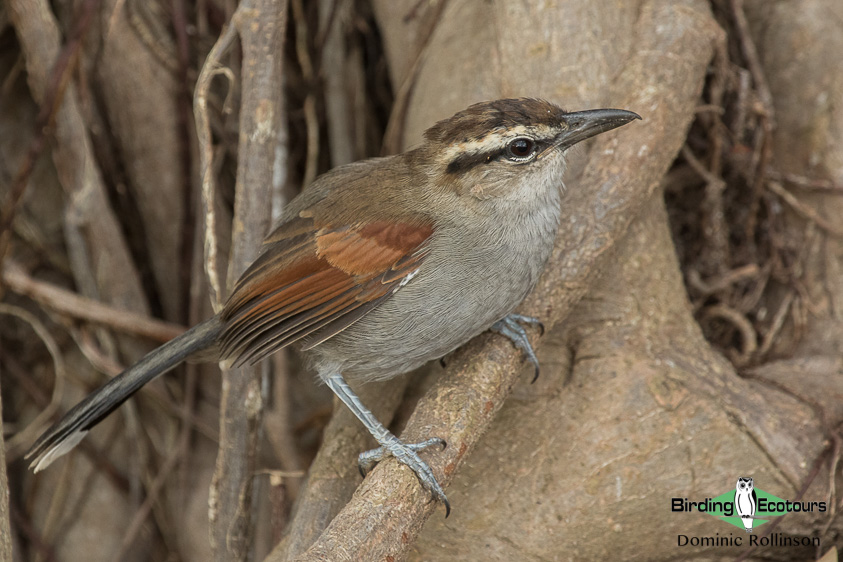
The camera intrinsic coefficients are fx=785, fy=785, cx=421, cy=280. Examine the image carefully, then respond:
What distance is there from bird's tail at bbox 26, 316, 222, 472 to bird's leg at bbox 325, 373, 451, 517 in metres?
0.49

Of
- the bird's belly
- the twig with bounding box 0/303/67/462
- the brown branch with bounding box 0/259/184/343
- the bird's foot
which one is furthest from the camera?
the twig with bounding box 0/303/67/462

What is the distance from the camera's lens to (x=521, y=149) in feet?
8.34

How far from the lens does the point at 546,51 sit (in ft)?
10.8

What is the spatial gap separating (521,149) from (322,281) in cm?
78

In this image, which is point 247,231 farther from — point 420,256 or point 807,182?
point 807,182

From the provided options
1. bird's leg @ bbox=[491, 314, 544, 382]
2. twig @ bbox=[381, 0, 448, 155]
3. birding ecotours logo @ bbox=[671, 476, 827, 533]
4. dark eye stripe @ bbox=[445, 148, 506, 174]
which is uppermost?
twig @ bbox=[381, 0, 448, 155]

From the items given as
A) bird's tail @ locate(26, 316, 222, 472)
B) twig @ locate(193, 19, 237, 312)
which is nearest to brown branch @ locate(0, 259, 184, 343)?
twig @ locate(193, 19, 237, 312)

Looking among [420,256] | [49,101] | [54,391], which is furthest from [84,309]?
[420,256]

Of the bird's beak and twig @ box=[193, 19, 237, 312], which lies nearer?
the bird's beak

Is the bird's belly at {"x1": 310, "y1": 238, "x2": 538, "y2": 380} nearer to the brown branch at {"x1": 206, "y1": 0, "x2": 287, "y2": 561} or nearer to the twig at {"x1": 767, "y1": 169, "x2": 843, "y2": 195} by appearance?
the brown branch at {"x1": 206, "y1": 0, "x2": 287, "y2": 561}

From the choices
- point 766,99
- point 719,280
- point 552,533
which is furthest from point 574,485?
point 766,99

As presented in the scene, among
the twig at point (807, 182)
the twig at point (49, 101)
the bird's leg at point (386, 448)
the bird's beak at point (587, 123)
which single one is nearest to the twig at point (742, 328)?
the twig at point (807, 182)

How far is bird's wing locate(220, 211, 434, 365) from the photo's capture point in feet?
8.28

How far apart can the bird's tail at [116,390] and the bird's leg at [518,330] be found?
99 centimetres
